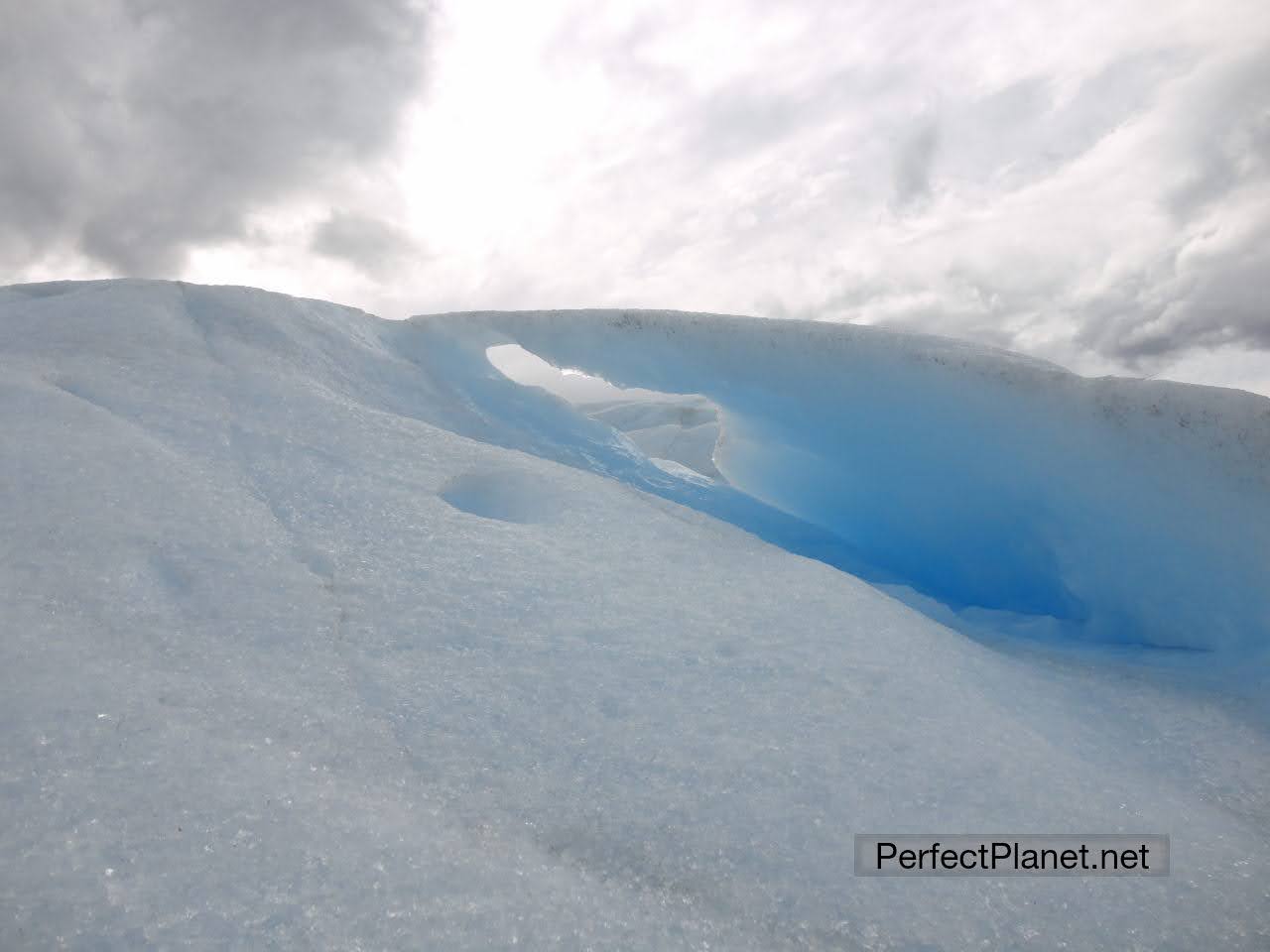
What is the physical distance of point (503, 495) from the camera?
Result: 3381 mm

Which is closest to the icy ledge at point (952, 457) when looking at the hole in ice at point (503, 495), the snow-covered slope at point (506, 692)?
the snow-covered slope at point (506, 692)

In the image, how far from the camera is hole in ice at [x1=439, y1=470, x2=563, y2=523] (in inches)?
129

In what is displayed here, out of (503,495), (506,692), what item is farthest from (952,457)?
(506,692)

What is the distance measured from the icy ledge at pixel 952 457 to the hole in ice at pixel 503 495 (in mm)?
1077

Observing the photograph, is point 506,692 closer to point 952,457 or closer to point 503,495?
point 503,495

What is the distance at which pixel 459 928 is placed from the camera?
139 centimetres

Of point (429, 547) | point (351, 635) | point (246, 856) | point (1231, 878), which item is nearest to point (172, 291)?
point (429, 547)

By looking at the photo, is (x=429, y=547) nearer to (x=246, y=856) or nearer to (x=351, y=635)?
(x=351, y=635)

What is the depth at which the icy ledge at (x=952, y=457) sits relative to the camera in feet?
11.7

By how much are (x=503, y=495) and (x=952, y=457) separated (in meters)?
2.94

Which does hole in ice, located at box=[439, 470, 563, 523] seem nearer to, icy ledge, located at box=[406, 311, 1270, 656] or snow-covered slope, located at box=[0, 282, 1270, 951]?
snow-covered slope, located at box=[0, 282, 1270, 951]

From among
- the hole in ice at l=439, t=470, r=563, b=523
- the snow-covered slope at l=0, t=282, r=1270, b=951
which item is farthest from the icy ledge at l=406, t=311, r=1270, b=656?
the hole in ice at l=439, t=470, r=563, b=523

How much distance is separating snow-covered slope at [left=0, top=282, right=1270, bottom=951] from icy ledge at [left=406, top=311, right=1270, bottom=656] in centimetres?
3

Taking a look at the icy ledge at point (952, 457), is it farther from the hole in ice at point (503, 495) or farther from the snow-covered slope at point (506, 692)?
the hole in ice at point (503, 495)
